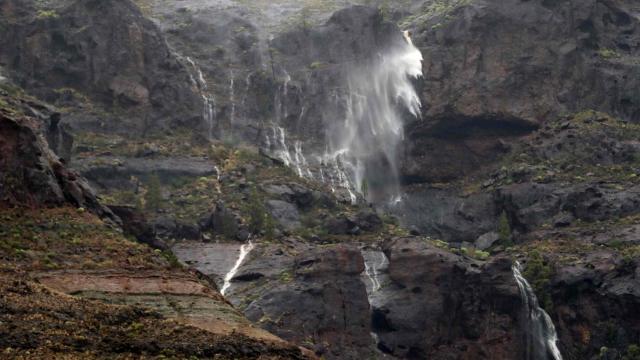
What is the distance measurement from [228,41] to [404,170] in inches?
1398

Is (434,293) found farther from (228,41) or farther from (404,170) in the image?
(228,41)

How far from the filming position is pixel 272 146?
119m

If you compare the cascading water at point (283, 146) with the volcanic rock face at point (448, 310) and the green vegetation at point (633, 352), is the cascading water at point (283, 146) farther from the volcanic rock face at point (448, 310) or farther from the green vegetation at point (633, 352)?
the green vegetation at point (633, 352)

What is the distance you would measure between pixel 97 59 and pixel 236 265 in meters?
41.4

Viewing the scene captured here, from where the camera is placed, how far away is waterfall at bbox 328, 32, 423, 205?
11706 cm

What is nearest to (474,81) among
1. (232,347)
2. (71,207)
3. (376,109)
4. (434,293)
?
(376,109)

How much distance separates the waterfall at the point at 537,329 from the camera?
83938mm

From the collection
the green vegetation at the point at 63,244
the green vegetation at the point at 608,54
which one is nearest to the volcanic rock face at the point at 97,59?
the green vegetation at the point at 608,54

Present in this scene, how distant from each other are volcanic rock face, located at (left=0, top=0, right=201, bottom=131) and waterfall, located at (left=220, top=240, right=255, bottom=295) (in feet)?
94.4

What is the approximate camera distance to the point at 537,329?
85.2 m

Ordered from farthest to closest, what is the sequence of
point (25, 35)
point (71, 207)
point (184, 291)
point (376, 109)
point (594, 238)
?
point (376, 109) → point (25, 35) → point (594, 238) → point (71, 207) → point (184, 291)

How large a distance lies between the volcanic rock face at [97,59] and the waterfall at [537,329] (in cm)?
4969

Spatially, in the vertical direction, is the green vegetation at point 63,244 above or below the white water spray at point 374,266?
below

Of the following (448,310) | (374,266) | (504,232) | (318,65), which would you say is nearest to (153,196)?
(374,266)
